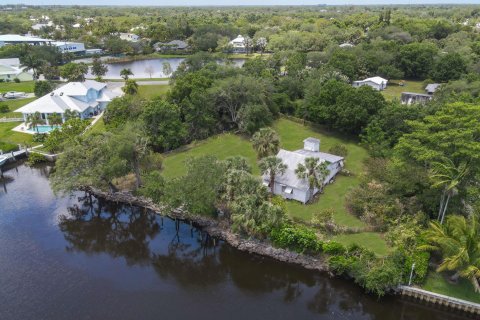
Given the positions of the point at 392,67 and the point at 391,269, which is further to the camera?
the point at 392,67

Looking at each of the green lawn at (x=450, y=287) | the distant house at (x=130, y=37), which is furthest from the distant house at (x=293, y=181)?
the distant house at (x=130, y=37)

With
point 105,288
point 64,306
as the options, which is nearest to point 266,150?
point 105,288

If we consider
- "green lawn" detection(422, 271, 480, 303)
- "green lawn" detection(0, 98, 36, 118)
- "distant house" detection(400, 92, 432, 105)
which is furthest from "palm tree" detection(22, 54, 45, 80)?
"green lawn" detection(422, 271, 480, 303)

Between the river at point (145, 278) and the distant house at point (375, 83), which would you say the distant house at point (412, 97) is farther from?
the river at point (145, 278)

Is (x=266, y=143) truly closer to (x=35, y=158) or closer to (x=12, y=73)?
(x=35, y=158)

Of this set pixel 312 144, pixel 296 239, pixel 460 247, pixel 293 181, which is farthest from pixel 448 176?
pixel 312 144

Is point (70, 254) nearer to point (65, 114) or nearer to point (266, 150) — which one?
point (266, 150)

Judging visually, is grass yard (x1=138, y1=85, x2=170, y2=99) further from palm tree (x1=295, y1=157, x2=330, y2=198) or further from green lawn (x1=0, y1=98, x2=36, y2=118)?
palm tree (x1=295, y1=157, x2=330, y2=198)
